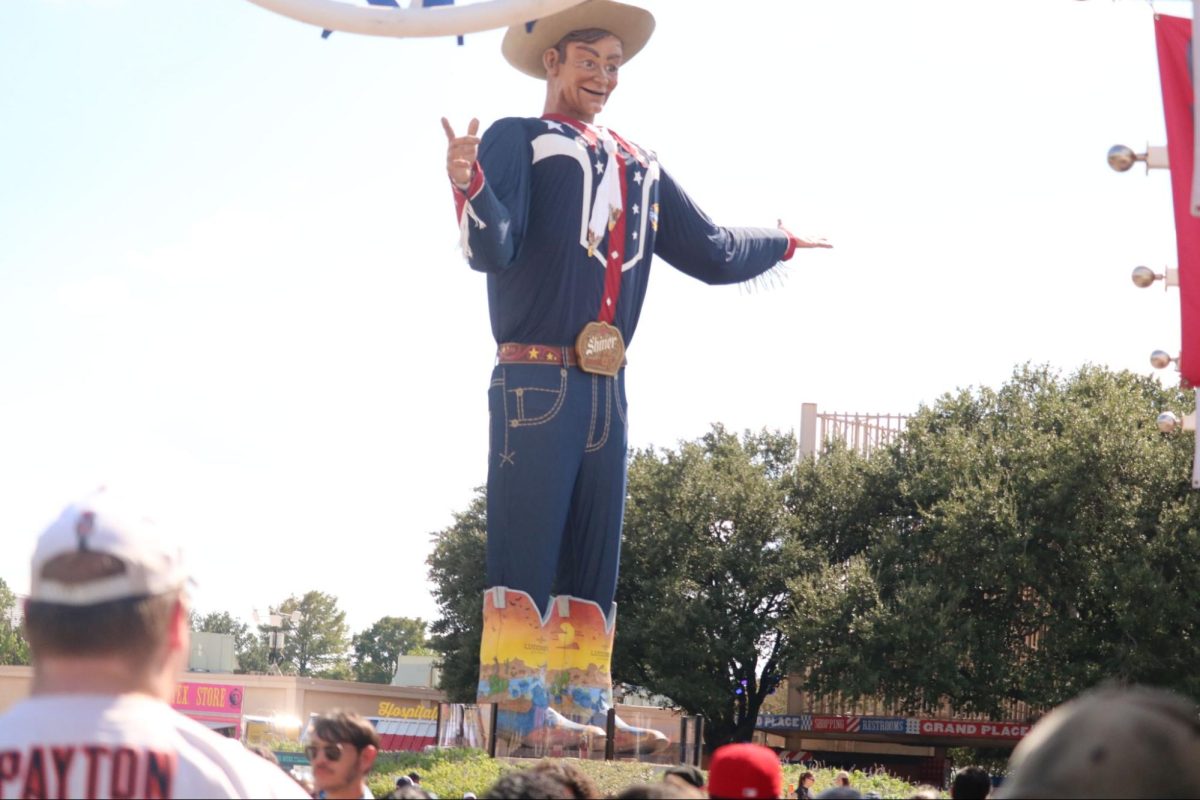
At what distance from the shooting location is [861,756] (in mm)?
35562

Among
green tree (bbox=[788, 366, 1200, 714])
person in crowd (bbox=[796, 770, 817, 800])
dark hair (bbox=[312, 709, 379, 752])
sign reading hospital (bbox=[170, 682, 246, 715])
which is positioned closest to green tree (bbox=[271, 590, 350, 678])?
sign reading hospital (bbox=[170, 682, 246, 715])

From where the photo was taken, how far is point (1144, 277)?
1041 centimetres

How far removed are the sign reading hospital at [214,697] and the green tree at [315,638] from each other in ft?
155

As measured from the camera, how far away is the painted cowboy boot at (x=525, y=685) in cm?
1122

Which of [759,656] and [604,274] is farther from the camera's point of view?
[759,656]

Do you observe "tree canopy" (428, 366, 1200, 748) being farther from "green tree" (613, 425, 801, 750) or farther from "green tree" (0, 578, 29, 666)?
"green tree" (0, 578, 29, 666)

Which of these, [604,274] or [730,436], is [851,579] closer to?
[730,436]

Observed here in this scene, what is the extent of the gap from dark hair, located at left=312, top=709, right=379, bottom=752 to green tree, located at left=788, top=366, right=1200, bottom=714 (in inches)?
888

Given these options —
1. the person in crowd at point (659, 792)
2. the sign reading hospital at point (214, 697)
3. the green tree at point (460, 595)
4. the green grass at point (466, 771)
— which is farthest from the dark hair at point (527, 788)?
the sign reading hospital at point (214, 697)

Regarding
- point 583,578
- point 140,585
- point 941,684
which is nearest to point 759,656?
point 941,684

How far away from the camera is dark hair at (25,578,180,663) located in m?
2.40

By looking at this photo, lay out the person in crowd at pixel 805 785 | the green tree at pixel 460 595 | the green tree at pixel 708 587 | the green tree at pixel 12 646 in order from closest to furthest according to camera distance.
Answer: the person in crowd at pixel 805 785
the green tree at pixel 708 587
the green tree at pixel 460 595
the green tree at pixel 12 646

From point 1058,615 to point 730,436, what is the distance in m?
9.41

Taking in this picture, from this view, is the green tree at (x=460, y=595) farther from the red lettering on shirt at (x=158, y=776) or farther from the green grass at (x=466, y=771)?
the red lettering on shirt at (x=158, y=776)
